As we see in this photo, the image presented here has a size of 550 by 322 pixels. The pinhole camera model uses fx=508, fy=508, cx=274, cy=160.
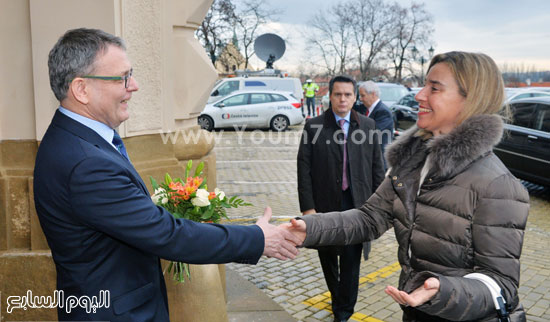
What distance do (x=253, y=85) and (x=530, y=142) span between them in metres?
16.1

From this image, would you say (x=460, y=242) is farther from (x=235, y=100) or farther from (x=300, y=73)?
(x=300, y=73)

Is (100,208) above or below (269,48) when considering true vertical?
below

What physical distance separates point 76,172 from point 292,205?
23.6ft

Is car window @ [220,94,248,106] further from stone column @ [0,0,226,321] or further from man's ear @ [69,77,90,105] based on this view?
man's ear @ [69,77,90,105]

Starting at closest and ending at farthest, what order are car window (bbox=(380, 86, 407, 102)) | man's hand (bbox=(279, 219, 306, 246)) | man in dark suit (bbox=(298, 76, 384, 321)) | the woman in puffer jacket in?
the woman in puffer jacket → man's hand (bbox=(279, 219, 306, 246)) → man in dark suit (bbox=(298, 76, 384, 321)) → car window (bbox=(380, 86, 407, 102))

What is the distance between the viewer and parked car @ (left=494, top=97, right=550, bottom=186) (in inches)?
361

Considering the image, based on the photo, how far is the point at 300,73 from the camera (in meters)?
52.4

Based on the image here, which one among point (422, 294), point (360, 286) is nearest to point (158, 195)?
point (422, 294)

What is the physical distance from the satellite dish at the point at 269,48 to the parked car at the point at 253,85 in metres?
8.37

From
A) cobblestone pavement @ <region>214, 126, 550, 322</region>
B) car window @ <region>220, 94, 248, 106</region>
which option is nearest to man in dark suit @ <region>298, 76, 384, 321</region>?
cobblestone pavement @ <region>214, 126, 550, 322</region>

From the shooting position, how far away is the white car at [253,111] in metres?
20.2

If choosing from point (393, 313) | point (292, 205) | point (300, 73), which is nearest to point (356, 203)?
point (393, 313)

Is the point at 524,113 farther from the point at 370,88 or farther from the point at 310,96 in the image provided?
the point at 310,96

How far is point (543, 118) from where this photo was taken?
9.29m
